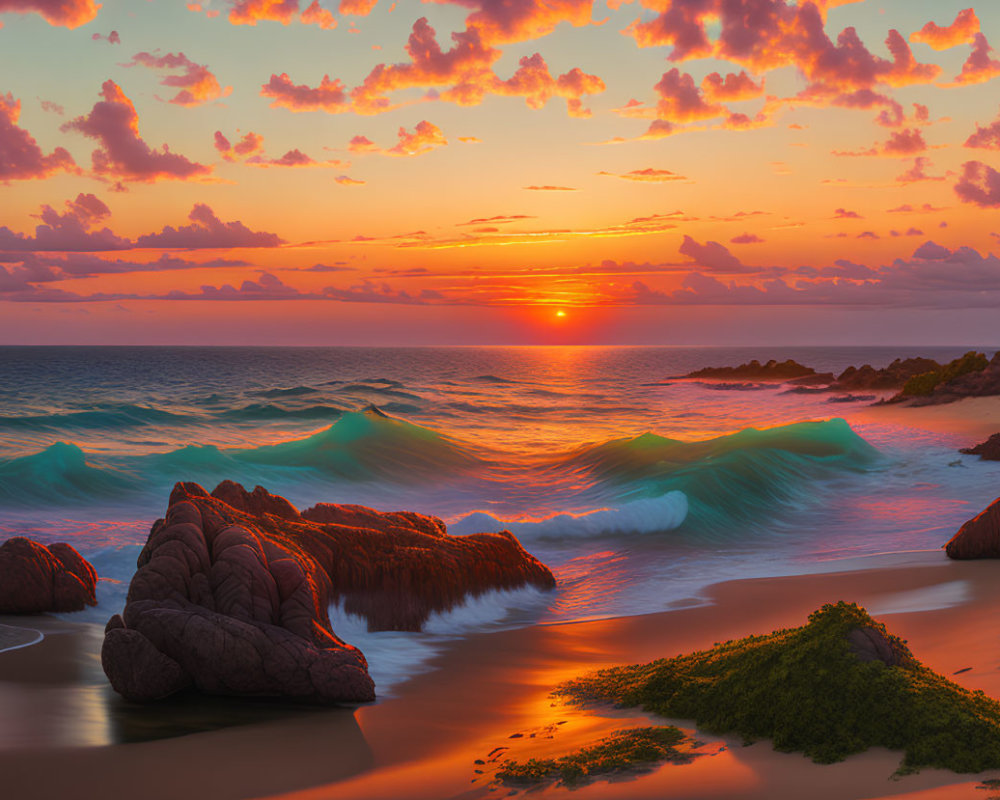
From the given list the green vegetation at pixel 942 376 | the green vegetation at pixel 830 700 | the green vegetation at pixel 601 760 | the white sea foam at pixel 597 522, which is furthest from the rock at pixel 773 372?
the green vegetation at pixel 601 760

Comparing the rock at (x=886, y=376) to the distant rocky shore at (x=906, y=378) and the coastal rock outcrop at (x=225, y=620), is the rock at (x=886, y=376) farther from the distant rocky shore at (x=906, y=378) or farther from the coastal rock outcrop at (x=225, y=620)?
the coastal rock outcrop at (x=225, y=620)

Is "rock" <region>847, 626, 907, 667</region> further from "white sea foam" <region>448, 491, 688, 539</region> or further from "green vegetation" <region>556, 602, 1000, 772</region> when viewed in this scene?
"white sea foam" <region>448, 491, 688, 539</region>

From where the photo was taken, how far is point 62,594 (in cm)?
950

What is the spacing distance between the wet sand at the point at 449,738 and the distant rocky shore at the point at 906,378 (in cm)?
3887

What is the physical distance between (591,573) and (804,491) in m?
10.1

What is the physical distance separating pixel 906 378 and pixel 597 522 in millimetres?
54172

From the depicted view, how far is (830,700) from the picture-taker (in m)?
4.87

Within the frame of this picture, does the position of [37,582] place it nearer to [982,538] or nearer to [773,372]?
[982,538]

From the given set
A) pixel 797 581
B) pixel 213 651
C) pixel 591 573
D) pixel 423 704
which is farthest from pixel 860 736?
pixel 591 573

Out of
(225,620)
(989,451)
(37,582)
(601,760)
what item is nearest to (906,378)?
(989,451)

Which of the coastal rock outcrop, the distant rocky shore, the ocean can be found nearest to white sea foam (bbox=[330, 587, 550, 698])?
the ocean

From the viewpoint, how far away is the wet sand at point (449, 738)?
431 centimetres

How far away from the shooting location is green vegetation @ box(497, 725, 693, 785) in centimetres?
445

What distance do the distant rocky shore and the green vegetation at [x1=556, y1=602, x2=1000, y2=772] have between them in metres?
42.7
